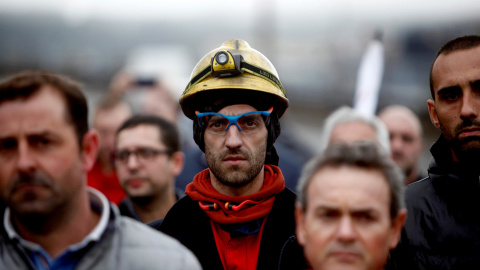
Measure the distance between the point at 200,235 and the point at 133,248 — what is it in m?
0.91

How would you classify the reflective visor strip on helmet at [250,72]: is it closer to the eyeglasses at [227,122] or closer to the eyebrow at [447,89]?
the eyeglasses at [227,122]

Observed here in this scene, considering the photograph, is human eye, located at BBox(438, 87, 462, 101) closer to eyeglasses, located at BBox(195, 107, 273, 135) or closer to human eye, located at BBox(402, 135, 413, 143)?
eyeglasses, located at BBox(195, 107, 273, 135)

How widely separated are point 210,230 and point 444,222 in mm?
1264

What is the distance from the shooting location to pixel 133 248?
297 cm

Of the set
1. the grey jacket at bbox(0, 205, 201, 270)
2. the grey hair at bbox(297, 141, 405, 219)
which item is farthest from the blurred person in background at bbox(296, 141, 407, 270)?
the grey jacket at bbox(0, 205, 201, 270)

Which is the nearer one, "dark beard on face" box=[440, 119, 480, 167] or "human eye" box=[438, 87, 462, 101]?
"dark beard on face" box=[440, 119, 480, 167]

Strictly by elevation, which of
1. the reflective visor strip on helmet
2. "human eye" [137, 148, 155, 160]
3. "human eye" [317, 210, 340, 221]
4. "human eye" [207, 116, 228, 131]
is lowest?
"human eye" [137, 148, 155, 160]

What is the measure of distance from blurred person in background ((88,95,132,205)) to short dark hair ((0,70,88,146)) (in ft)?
11.5

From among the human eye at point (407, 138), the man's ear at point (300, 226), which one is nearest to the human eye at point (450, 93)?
the man's ear at point (300, 226)

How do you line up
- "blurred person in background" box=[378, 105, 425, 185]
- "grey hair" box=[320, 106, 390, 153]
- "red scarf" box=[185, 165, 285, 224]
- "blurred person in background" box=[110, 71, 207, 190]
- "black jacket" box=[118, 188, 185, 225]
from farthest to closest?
"blurred person in background" box=[110, 71, 207, 190] < "blurred person in background" box=[378, 105, 425, 185] < "grey hair" box=[320, 106, 390, 153] < "black jacket" box=[118, 188, 185, 225] < "red scarf" box=[185, 165, 285, 224]

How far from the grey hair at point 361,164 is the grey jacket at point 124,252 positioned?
2.14ft

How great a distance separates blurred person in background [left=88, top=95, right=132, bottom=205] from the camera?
671 centimetres

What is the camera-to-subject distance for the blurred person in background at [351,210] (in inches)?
115

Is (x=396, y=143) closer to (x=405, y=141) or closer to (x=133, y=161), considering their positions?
(x=405, y=141)
